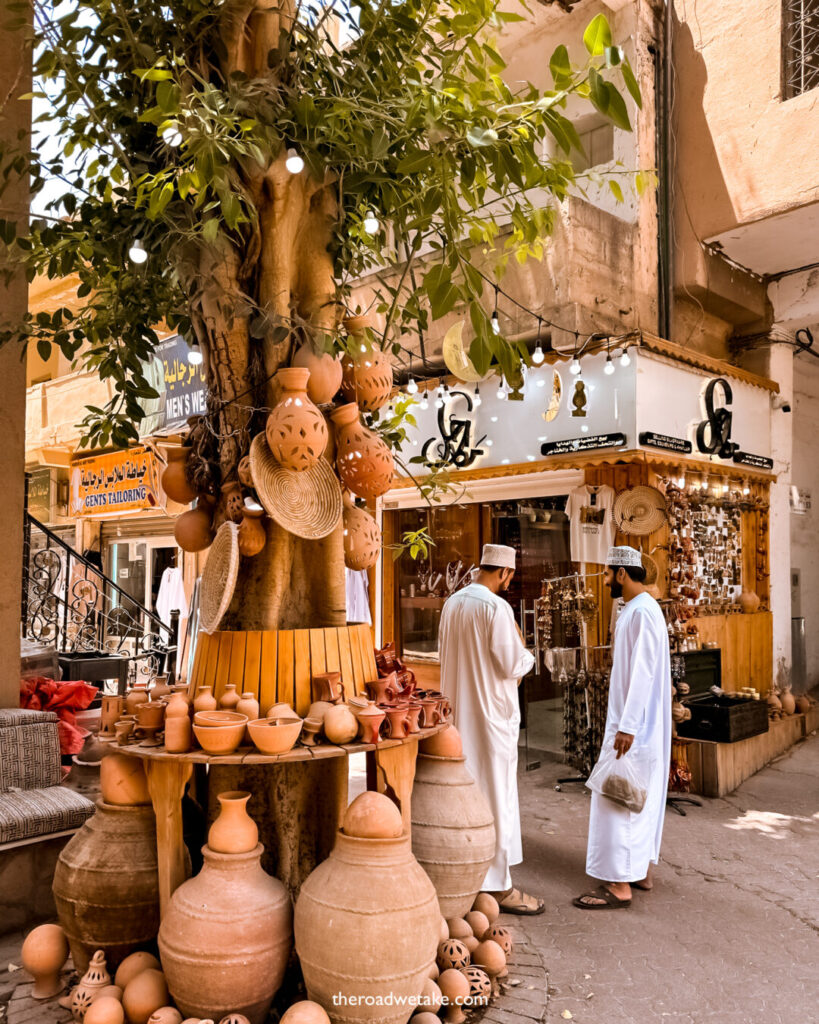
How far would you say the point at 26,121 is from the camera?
199 inches

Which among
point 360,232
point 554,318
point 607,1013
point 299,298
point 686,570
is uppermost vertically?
point 554,318

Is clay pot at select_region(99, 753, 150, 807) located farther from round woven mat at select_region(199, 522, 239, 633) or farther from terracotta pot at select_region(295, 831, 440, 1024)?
terracotta pot at select_region(295, 831, 440, 1024)

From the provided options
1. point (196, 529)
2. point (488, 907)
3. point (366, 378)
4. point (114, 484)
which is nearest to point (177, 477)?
point (196, 529)

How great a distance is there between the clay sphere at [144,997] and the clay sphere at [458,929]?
1.19 metres

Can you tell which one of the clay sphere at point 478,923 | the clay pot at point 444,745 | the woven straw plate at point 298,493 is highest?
the woven straw plate at point 298,493

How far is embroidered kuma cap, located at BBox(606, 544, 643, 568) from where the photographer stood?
4.86 m

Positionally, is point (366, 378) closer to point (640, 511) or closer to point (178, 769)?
point (178, 769)

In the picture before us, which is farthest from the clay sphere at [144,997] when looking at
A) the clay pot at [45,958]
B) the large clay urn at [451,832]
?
the large clay urn at [451,832]

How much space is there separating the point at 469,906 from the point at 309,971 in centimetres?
99

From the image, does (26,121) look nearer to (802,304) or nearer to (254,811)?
(254,811)

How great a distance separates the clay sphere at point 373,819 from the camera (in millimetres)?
2863

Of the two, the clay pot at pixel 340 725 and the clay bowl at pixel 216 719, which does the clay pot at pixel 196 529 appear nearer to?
the clay bowl at pixel 216 719

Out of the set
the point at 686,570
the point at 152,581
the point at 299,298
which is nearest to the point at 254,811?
the point at 299,298

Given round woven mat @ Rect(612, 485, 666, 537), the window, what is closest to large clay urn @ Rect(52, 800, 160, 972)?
round woven mat @ Rect(612, 485, 666, 537)
